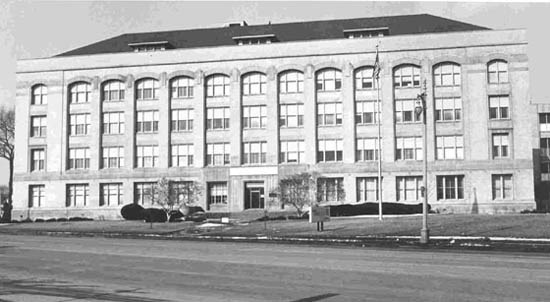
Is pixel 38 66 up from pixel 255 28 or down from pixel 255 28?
down

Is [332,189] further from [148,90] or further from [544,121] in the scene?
[544,121]

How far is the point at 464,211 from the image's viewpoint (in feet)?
198

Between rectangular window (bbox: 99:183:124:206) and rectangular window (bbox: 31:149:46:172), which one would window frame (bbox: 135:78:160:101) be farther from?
rectangular window (bbox: 31:149:46:172)

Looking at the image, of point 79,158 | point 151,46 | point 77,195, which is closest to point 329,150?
point 151,46

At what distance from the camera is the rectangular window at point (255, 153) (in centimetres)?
6612

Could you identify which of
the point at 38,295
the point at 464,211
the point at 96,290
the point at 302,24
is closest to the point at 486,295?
the point at 96,290

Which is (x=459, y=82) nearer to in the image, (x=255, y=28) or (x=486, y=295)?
(x=255, y=28)

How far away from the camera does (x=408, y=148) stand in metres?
63.2

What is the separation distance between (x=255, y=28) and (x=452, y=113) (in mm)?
24751

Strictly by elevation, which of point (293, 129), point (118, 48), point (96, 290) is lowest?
point (96, 290)

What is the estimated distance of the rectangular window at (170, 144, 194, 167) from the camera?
6788 centimetres

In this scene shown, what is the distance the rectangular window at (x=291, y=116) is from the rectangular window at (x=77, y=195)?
22.9m

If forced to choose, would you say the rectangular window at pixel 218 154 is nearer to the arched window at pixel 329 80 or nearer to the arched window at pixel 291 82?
the arched window at pixel 291 82

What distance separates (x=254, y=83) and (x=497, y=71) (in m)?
24.2
